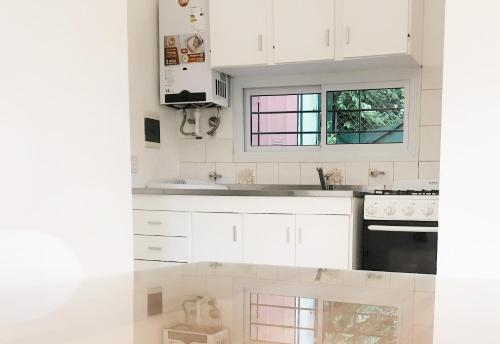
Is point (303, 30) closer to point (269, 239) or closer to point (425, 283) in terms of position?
point (269, 239)

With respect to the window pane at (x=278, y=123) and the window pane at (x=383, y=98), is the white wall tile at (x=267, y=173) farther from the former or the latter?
the window pane at (x=383, y=98)

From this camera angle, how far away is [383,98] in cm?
310

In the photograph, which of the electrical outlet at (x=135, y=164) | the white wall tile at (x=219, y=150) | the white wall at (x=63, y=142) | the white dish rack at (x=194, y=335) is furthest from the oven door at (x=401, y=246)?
the white dish rack at (x=194, y=335)

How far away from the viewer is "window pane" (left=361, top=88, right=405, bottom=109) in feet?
10.0

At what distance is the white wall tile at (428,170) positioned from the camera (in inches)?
115

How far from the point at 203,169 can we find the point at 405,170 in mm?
1524

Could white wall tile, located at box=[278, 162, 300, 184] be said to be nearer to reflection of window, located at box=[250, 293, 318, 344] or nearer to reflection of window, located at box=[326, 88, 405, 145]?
reflection of window, located at box=[326, 88, 405, 145]

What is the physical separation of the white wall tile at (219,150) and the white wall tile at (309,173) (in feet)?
1.89

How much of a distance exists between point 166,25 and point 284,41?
957 mm

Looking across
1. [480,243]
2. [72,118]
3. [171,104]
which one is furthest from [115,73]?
[171,104]

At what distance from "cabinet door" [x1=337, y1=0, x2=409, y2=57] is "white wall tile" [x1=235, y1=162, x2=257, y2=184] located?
1092 millimetres

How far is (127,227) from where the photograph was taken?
1629mm

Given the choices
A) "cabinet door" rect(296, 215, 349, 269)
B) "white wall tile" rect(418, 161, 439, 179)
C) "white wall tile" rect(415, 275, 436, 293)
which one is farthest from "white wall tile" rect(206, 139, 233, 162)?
"white wall tile" rect(415, 275, 436, 293)

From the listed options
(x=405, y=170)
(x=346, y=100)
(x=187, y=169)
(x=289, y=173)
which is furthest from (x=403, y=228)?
(x=187, y=169)
